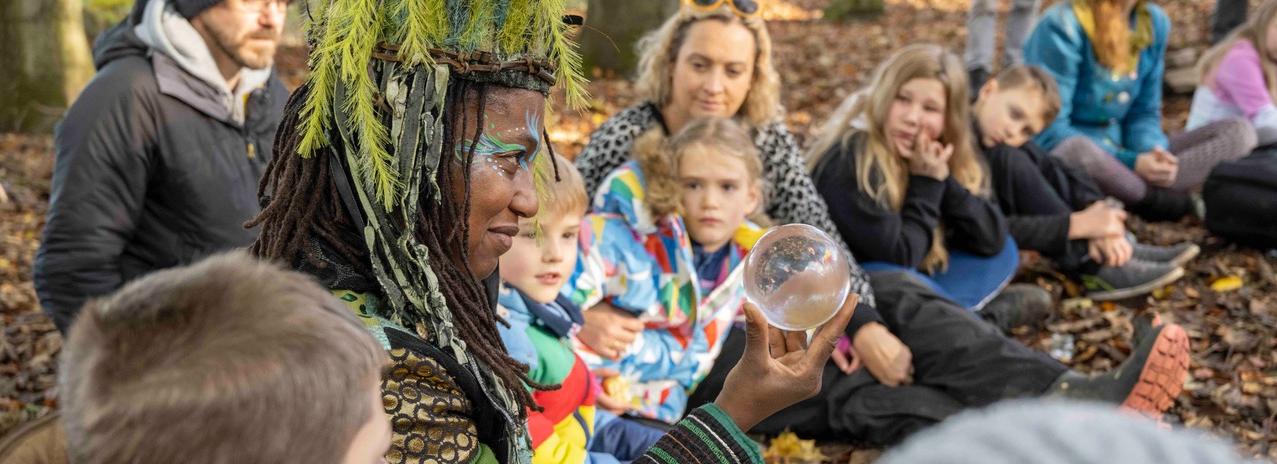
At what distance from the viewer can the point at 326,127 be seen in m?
2.28

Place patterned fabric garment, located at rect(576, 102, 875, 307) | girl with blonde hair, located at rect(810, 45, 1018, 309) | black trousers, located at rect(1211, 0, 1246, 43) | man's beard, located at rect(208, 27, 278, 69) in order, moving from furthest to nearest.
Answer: black trousers, located at rect(1211, 0, 1246, 43) < girl with blonde hair, located at rect(810, 45, 1018, 309) < patterned fabric garment, located at rect(576, 102, 875, 307) < man's beard, located at rect(208, 27, 278, 69)

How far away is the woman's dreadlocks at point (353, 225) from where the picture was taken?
2248 millimetres

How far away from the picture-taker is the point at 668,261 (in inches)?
180

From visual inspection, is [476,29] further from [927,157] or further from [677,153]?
[927,157]

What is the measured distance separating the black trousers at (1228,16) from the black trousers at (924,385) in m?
7.45

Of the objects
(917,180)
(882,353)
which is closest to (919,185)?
(917,180)

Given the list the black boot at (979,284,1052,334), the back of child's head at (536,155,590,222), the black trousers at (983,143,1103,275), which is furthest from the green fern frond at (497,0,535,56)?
the black trousers at (983,143,1103,275)

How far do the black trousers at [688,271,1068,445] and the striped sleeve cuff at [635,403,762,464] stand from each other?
231 cm

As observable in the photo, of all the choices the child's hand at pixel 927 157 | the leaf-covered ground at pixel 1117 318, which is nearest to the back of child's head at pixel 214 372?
the leaf-covered ground at pixel 1117 318

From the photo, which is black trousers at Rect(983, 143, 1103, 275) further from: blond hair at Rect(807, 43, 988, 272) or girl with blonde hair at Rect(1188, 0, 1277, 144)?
girl with blonde hair at Rect(1188, 0, 1277, 144)

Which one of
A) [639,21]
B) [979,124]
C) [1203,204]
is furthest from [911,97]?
[639,21]

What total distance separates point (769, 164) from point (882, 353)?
1.08 metres

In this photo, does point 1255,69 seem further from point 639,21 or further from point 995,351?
point 639,21

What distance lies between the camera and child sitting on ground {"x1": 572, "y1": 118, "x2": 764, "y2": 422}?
4.39m
